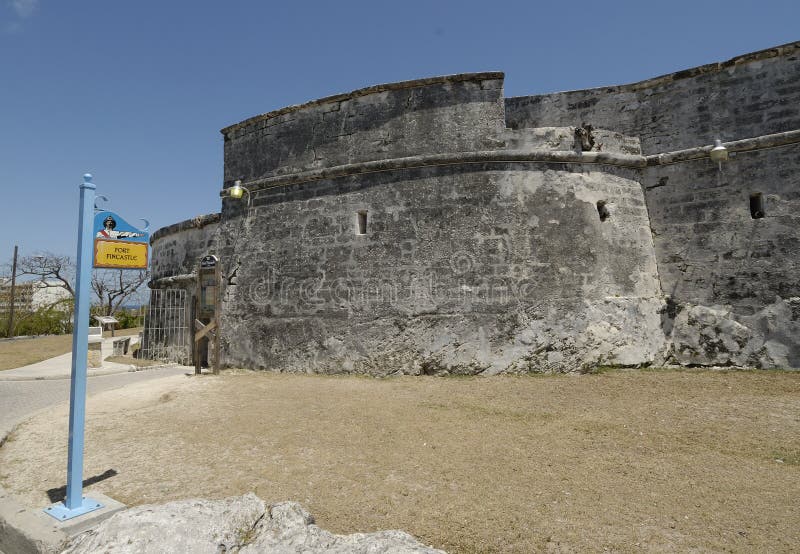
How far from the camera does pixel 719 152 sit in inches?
288

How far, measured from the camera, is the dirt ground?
2.87m

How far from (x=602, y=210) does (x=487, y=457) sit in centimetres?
568

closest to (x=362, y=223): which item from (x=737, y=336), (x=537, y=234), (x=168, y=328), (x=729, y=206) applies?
(x=537, y=234)

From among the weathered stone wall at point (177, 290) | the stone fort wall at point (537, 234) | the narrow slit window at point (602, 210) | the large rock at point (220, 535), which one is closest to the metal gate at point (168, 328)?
the weathered stone wall at point (177, 290)

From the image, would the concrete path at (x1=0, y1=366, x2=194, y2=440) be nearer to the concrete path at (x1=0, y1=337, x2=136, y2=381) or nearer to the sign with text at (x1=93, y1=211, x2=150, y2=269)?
the concrete path at (x1=0, y1=337, x2=136, y2=381)

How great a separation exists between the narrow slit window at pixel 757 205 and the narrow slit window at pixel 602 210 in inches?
85.8

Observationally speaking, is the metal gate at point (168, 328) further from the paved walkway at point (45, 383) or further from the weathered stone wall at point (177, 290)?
the paved walkway at point (45, 383)

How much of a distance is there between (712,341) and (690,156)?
126 inches

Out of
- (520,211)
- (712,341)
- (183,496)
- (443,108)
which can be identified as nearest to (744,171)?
(712,341)

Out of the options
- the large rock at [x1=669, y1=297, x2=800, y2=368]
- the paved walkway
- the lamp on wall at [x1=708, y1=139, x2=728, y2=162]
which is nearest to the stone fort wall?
the large rock at [x1=669, y1=297, x2=800, y2=368]

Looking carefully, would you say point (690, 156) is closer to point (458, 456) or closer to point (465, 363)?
point (465, 363)

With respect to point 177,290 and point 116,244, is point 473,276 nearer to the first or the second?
point 116,244

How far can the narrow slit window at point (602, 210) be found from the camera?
317 inches

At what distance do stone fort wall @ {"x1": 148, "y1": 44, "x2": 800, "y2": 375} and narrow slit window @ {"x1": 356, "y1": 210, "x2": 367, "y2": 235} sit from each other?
1.1 inches
